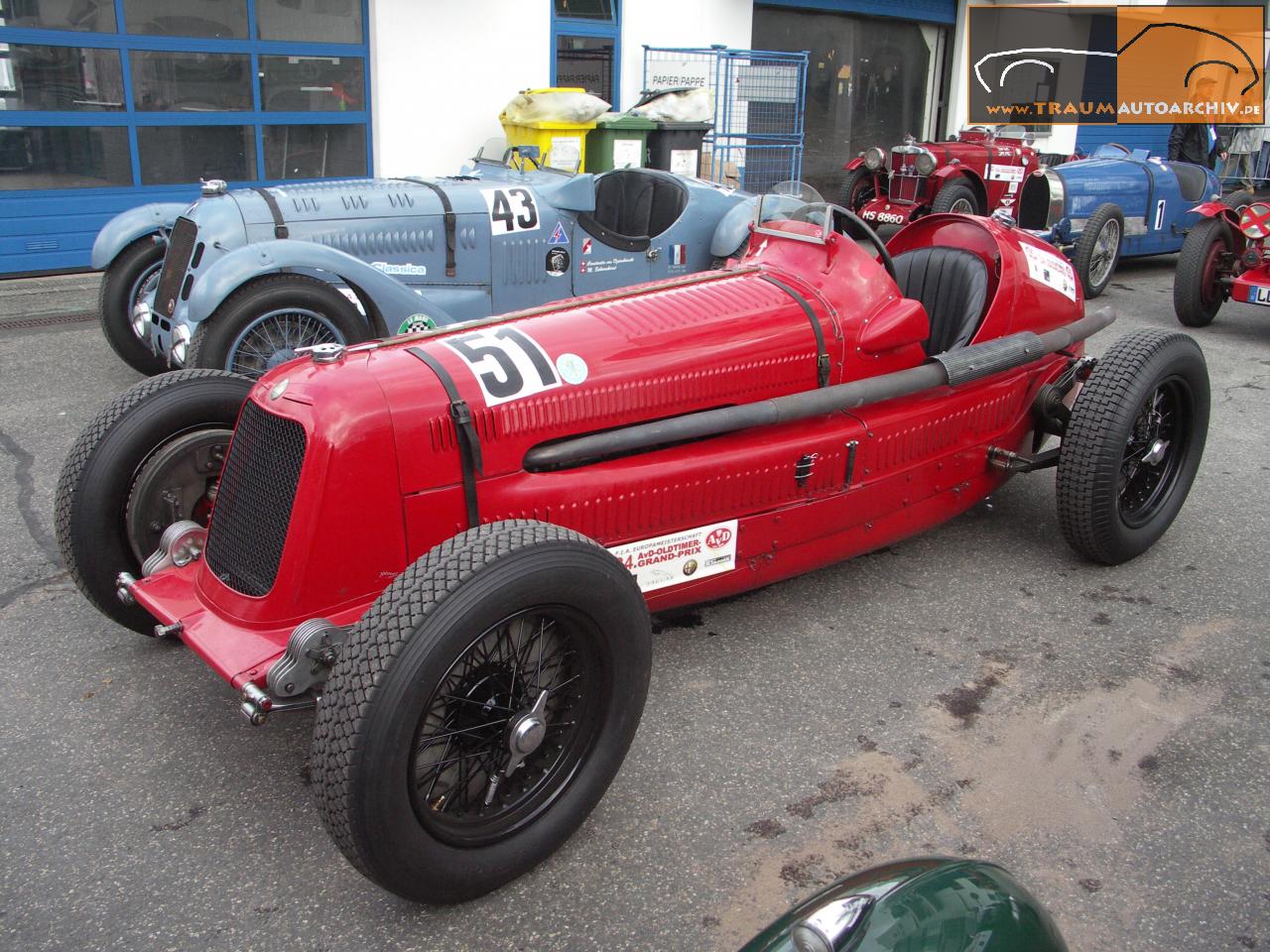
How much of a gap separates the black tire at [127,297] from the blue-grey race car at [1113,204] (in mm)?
7545

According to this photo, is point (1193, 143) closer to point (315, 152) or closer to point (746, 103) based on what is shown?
point (746, 103)

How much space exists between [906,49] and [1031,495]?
41.2ft

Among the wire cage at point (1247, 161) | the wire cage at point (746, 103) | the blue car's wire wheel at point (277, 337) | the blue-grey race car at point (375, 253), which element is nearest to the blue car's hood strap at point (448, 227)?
the blue-grey race car at point (375, 253)

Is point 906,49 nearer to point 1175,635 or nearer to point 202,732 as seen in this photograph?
point 1175,635

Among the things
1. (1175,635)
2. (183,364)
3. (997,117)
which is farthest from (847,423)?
(997,117)

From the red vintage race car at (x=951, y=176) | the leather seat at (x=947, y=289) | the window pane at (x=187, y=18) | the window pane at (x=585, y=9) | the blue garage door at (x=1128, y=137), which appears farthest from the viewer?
the blue garage door at (x=1128, y=137)

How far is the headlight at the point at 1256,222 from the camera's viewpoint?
812cm

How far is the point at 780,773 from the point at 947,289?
8.11 feet

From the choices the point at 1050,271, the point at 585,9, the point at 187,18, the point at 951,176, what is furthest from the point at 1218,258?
the point at 187,18

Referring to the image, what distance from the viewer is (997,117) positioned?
1666 centimetres

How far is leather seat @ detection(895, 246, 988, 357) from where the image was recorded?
4.38 m

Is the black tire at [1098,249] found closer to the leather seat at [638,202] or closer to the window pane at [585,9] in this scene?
the leather seat at [638,202]

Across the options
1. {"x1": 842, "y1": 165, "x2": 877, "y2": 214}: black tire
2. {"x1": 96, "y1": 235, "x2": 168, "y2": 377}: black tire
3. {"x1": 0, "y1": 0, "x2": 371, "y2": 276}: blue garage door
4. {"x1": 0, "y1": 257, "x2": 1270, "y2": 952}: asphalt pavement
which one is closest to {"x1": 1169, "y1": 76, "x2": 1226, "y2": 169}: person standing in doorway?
{"x1": 842, "y1": 165, "x2": 877, "y2": 214}: black tire

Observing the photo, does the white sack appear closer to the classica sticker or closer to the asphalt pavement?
the asphalt pavement
